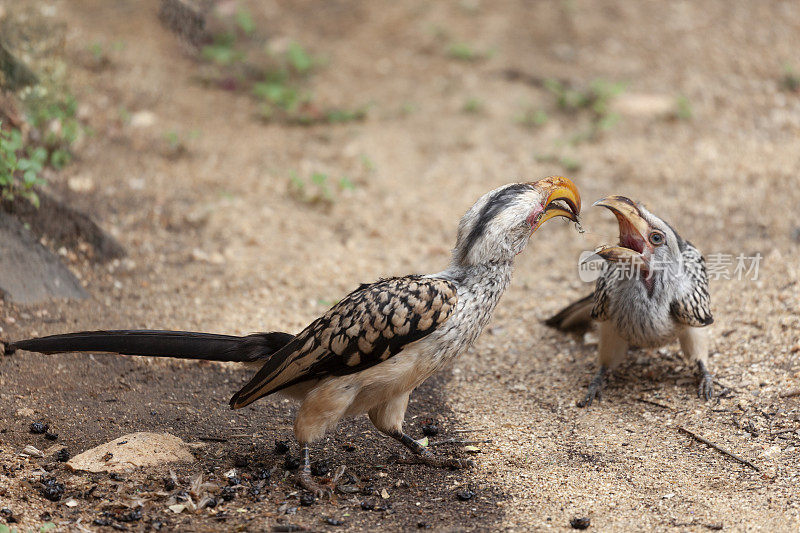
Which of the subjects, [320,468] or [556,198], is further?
[320,468]

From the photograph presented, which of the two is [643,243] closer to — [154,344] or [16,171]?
[154,344]

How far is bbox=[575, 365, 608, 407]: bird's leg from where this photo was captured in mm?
4910

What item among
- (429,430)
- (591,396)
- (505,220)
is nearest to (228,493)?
(429,430)

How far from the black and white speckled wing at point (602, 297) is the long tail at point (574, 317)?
0.38 m

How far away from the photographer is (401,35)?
10.7 m

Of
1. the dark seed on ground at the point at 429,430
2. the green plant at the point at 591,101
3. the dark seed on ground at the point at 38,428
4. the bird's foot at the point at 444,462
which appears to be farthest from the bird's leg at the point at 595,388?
the green plant at the point at 591,101

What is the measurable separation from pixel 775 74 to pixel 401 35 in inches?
182

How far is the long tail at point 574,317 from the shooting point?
5.48 meters

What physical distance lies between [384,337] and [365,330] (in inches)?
3.8

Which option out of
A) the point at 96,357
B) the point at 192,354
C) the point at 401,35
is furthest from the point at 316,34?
the point at 192,354

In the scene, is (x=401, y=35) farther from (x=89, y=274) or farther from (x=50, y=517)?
(x=50, y=517)

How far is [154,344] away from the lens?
4027mm

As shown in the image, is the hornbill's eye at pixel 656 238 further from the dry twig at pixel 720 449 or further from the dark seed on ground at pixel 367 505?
the dark seed on ground at pixel 367 505

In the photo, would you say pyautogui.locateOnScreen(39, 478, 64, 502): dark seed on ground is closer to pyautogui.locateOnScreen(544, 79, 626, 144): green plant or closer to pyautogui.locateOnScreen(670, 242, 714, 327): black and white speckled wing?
pyautogui.locateOnScreen(670, 242, 714, 327): black and white speckled wing
